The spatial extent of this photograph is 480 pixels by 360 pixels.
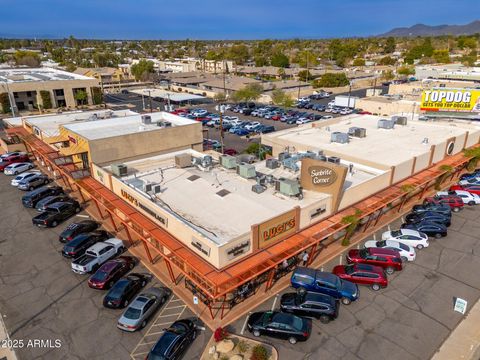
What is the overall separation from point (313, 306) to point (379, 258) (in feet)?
25.8

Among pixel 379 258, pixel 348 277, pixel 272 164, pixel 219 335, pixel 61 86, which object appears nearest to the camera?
pixel 219 335

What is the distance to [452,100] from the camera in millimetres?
49844

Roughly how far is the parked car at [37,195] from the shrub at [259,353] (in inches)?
1183

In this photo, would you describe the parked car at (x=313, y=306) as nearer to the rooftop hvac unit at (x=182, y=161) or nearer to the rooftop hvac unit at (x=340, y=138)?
the rooftop hvac unit at (x=182, y=161)

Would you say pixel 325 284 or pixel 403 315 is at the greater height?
pixel 325 284

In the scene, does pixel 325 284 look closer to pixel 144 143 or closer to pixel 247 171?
pixel 247 171

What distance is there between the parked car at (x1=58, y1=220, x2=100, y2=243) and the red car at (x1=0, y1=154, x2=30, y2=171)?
24.1 metres

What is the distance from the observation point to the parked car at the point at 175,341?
1848 cm

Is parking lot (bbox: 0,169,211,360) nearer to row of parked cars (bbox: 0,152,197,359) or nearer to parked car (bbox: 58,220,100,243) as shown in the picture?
row of parked cars (bbox: 0,152,197,359)

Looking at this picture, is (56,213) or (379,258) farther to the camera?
(56,213)

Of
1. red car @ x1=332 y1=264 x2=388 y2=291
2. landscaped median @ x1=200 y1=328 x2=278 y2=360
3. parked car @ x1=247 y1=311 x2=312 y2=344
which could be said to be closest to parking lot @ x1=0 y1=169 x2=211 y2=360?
landscaped median @ x1=200 y1=328 x2=278 y2=360

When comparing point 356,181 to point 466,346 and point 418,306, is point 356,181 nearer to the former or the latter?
point 418,306

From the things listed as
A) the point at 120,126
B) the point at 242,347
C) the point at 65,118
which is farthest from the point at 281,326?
the point at 65,118

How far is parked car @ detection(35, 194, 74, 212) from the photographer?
3538 cm
